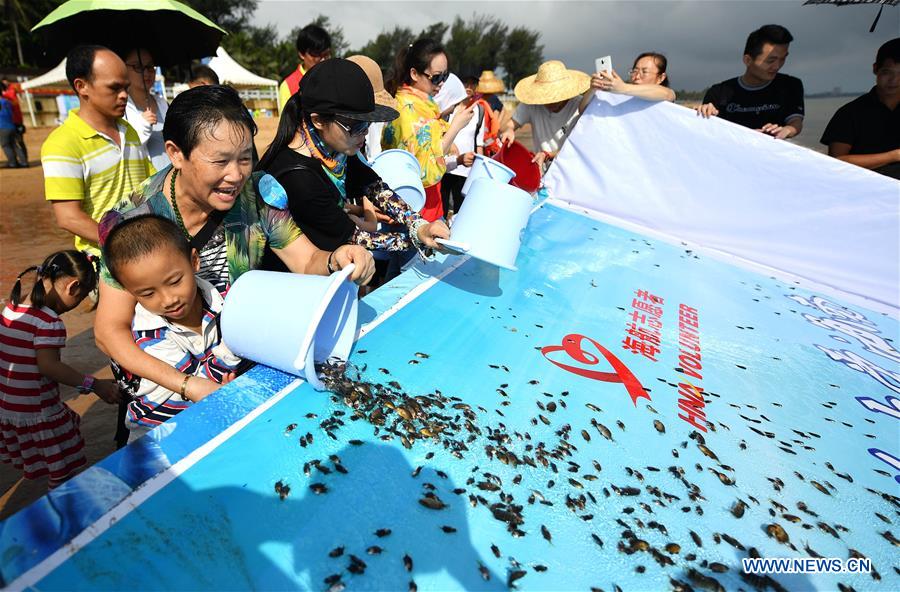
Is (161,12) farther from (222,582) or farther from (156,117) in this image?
(222,582)

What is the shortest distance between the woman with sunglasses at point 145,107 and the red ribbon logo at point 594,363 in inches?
103

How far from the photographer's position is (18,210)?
8.09m

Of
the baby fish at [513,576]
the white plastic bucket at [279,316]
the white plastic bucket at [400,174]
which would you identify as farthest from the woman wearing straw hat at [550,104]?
the baby fish at [513,576]

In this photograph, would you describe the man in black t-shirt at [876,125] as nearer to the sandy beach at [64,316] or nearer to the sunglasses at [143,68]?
the sunglasses at [143,68]

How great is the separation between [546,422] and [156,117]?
3.05m

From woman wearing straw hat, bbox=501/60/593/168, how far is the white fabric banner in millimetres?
157

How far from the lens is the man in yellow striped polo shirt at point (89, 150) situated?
2.29m

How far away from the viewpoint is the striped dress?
1.96 meters

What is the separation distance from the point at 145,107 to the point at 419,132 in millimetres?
1790

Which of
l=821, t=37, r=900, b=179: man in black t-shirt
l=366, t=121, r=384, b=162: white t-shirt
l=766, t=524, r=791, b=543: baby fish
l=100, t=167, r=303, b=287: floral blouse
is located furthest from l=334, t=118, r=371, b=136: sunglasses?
l=821, t=37, r=900, b=179: man in black t-shirt

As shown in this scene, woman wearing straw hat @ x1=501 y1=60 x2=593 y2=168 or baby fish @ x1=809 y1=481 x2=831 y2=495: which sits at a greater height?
woman wearing straw hat @ x1=501 y1=60 x2=593 y2=168

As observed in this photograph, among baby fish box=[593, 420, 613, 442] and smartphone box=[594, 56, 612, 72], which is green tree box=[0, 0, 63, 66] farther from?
baby fish box=[593, 420, 613, 442]

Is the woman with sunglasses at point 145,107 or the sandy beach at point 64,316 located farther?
the woman with sunglasses at point 145,107

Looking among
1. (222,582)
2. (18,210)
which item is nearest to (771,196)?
(222,582)
